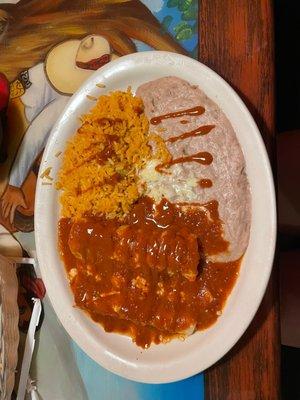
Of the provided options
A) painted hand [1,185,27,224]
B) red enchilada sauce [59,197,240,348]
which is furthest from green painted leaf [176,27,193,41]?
painted hand [1,185,27,224]

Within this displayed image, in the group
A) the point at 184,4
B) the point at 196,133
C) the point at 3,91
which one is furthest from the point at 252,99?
the point at 3,91

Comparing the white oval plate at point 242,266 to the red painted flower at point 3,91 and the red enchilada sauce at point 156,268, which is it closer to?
the red enchilada sauce at point 156,268

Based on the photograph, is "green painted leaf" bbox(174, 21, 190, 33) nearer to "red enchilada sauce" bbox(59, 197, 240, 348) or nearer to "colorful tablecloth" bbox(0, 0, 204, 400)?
"colorful tablecloth" bbox(0, 0, 204, 400)

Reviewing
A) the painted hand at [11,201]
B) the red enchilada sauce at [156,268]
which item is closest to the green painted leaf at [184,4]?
the red enchilada sauce at [156,268]

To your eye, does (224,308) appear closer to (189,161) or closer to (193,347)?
(193,347)

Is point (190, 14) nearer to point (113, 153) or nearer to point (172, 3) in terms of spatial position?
point (172, 3)

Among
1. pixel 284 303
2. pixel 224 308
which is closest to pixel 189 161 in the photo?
pixel 224 308
